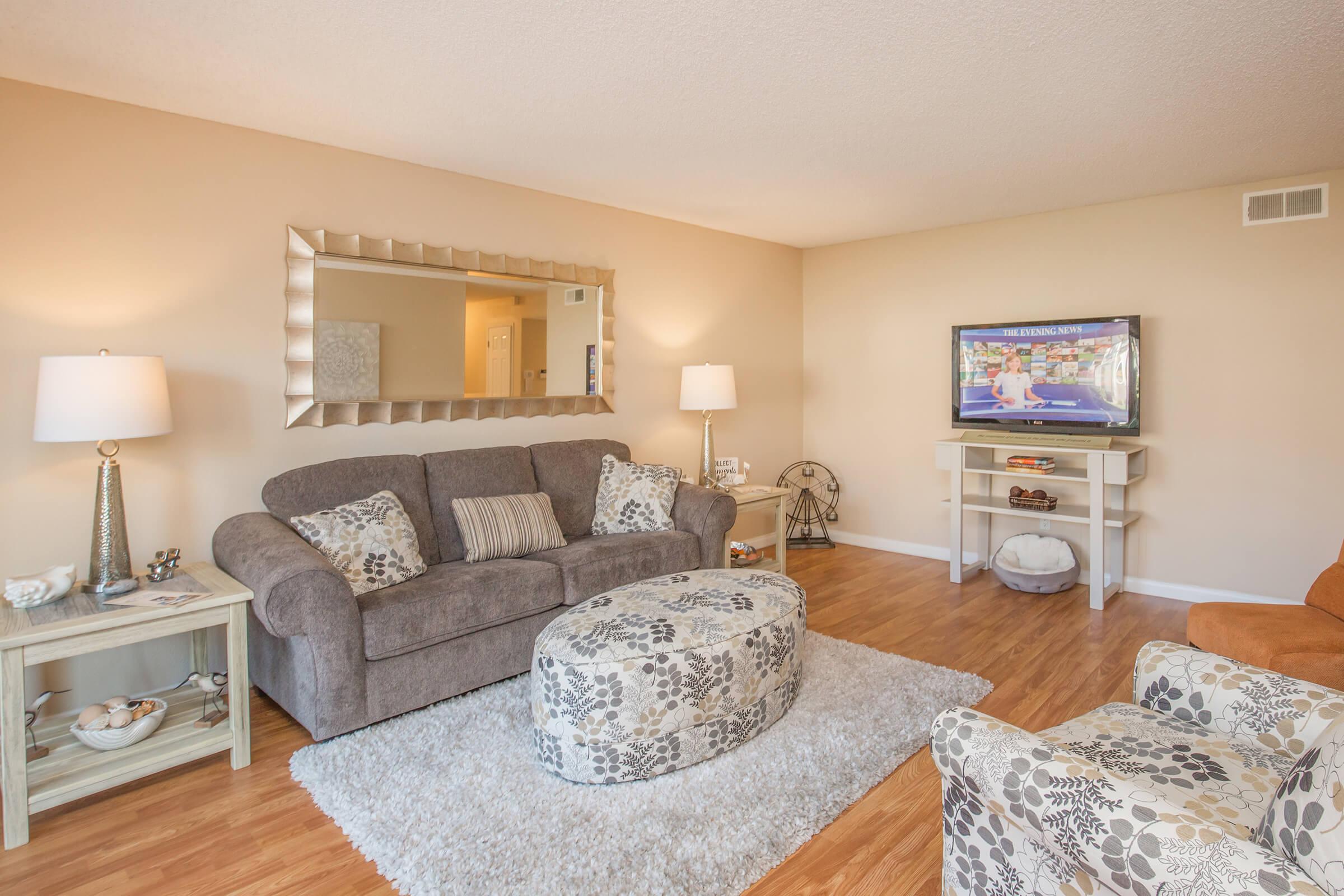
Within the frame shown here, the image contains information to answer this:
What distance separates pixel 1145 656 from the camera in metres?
2.04

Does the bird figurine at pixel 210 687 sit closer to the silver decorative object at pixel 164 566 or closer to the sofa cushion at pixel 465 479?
the silver decorative object at pixel 164 566

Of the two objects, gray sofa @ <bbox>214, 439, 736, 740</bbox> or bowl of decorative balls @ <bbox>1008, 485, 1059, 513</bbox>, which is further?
bowl of decorative balls @ <bbox>1008, 485, 1059, 513</bbox>

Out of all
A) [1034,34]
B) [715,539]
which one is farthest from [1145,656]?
[715,539]

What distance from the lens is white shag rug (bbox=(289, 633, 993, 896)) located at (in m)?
1.94

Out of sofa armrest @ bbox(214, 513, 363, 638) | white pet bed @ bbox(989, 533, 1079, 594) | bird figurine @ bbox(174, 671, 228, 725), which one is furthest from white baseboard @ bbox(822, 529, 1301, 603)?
bird figurine @ bbox(174, 671, 228, 725)

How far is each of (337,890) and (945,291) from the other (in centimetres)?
496

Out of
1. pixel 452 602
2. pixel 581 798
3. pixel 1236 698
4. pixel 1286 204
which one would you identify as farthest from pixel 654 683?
pixel 1286 204

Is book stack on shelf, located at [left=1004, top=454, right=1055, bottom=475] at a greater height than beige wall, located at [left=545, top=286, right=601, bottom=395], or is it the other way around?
beige wall, located at [left=545, top=286, right=601, bottom=395]

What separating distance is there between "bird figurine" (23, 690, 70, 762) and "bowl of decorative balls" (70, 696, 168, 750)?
0.10 metres

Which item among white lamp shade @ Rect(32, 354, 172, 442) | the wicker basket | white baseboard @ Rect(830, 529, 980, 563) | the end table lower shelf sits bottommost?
the end table lower shelf

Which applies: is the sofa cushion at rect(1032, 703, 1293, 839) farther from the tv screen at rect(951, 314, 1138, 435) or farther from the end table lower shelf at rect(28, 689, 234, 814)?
the tv screen at rect(951, 314, 1138, 435)

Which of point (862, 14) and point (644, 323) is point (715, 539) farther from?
point (862, 14)

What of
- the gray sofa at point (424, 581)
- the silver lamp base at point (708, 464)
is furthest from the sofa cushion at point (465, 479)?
the silver lamp base at point (708, 464)

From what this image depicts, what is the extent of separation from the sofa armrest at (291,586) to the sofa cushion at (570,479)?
140 cm
